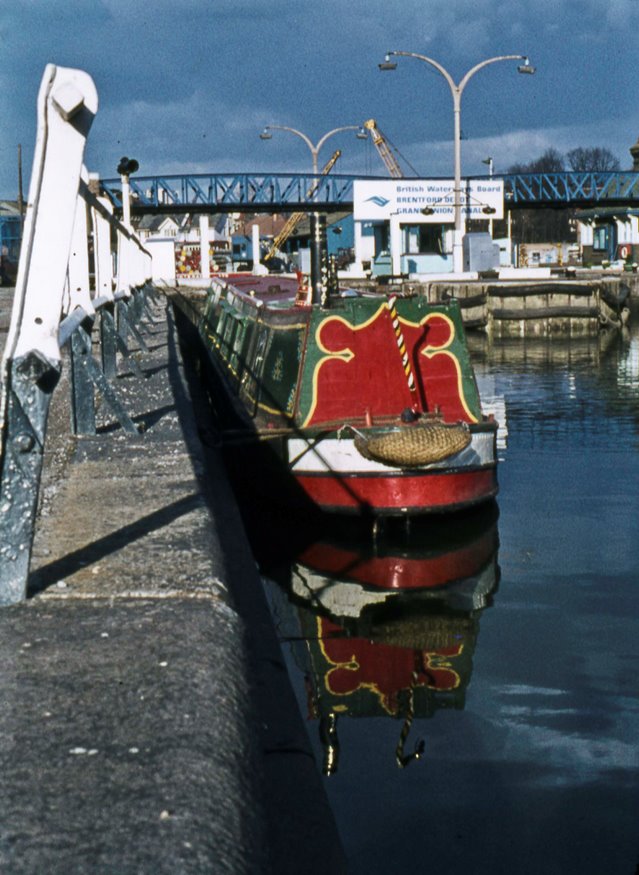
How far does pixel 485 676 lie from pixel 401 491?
12.8 feet

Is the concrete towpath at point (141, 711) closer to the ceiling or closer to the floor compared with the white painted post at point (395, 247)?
closer to the floor

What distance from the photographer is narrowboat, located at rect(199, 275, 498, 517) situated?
11.9 m

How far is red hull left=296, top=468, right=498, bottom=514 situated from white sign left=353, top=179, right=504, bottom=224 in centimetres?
4898

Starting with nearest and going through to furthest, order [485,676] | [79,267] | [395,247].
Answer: [79,267] → [485,676] → [395,247]

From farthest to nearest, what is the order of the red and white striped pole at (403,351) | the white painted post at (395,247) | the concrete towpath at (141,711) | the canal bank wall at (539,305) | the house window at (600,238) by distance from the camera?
the house window at (600,238)
the white painted post at (395,247)
the canal bank wall at (539,305)
the red and white striped pole at (403,351)
the concrete towpath at (141,711)

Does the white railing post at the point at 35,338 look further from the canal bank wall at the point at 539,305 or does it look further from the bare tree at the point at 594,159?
the bare tree at the point at 594,159

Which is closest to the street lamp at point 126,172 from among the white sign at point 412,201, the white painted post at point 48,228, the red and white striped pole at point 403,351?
the red and white striped pole at point 403,351

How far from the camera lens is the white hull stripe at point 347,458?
39.0ft

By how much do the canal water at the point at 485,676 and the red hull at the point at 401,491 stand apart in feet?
1.09

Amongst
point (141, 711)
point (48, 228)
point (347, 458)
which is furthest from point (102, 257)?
point (141, 711)

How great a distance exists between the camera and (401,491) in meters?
11.9

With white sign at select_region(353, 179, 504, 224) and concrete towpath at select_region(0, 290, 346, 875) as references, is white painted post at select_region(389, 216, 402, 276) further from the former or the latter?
concrete towpath at select_region(0, 290, 346, 875)

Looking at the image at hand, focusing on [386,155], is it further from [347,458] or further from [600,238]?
[347,458]

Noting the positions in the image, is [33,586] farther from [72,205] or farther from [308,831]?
[308,831]
